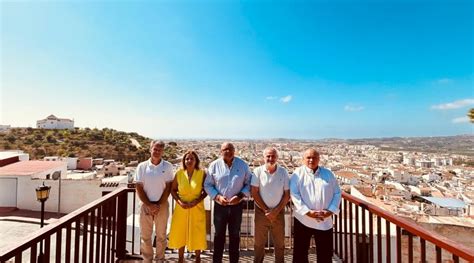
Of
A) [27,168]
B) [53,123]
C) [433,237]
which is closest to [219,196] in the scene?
[433,237]

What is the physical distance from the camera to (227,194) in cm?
263

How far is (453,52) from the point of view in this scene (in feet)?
73.0

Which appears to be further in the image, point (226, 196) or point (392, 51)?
point (392, 51)

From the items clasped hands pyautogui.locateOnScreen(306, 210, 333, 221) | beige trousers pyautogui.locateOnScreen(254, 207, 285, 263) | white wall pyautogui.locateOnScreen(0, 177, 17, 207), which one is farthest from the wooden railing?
white wall pyautogui.locateOnScreen(0, 177, 17, 207)

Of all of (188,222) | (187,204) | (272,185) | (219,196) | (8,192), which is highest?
(272,185)

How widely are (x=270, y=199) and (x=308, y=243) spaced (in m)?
0.59

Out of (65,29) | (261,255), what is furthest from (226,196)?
(65,29)

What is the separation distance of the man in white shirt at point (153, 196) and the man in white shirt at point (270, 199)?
1.07 m

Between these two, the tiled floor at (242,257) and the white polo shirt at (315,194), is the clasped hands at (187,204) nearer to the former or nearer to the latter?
the tiled floor at (242,257)

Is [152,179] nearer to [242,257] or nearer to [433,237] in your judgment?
[242,257]

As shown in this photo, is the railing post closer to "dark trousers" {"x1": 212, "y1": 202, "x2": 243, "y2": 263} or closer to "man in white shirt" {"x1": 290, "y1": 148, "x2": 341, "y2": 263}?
"dark trousers" {"x1": 212, "y1": 202, "x2": 243, "y2": 263}

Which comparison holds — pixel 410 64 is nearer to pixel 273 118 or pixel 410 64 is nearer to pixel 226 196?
pixel 273 118

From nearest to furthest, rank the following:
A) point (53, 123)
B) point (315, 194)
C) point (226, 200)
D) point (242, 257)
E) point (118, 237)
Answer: point (315, 194) → point (226, 200) → point (118, 237) → point (242, 257) → point (53, 123)

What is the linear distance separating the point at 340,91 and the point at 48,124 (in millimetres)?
63360
